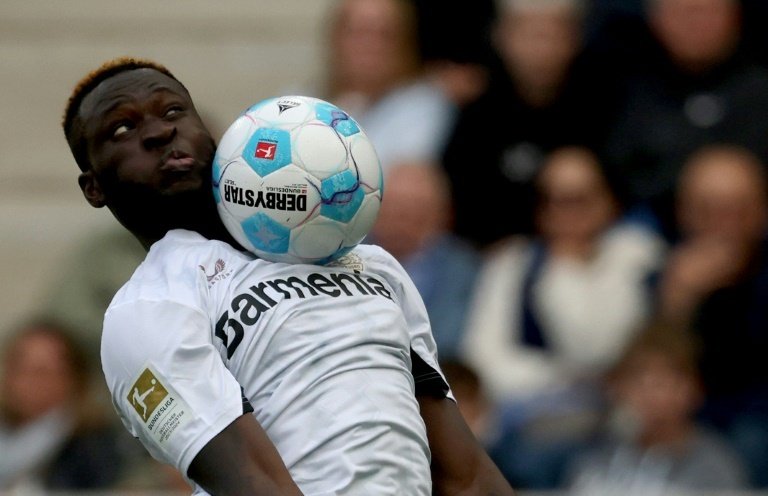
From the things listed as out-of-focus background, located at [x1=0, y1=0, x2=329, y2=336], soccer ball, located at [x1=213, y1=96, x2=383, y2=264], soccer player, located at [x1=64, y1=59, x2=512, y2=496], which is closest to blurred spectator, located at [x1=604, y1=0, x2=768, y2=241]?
out-of-focus background, located at [x1=0, y1=0, x2=329, y2=336]

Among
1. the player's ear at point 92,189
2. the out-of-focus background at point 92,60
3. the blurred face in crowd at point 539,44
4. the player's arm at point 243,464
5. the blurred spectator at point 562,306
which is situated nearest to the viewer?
the player's arm at point 243,464

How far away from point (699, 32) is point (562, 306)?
1.68m

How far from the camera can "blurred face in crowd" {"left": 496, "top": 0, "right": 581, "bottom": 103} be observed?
27.5 feet

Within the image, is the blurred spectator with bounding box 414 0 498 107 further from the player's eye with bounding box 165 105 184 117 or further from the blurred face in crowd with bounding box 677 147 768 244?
the player's eye with bounding box 165 105 184 117

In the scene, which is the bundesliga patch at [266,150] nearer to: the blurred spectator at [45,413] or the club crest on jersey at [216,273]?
the club crest on jersey at [216,273]

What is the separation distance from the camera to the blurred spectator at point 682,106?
8.09 m

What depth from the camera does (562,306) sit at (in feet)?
25.5

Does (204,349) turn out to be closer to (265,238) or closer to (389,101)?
(265,238)

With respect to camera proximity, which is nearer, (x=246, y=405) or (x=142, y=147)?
(x=246, y=405)

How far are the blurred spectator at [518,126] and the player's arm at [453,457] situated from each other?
4.22m

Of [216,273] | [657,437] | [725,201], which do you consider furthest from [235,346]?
[725,201]

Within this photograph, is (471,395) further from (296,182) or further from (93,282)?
(296,182)

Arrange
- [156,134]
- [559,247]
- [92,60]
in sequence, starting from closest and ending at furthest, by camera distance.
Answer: [156,134] → [559,247] → [92,60]

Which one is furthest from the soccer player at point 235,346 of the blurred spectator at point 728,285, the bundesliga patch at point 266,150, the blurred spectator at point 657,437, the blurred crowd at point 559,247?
the blurred spectator at point 728,285
